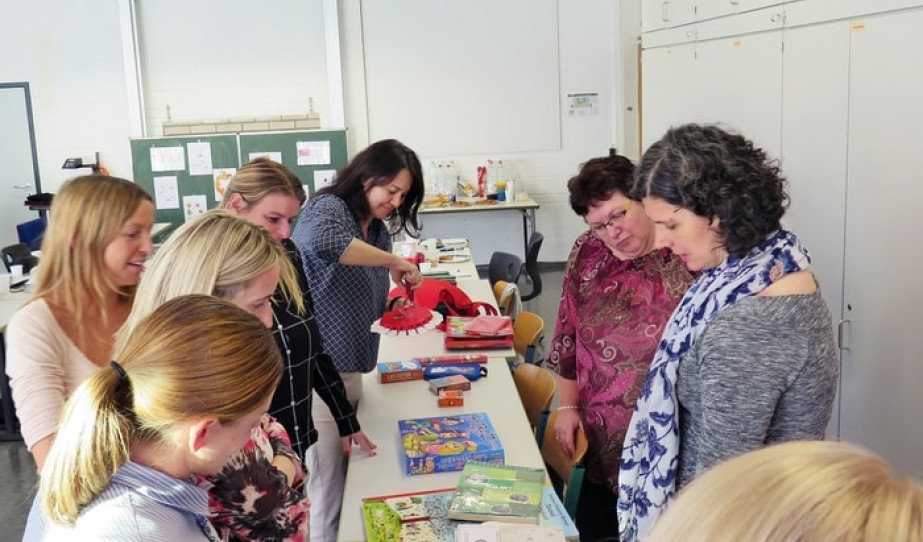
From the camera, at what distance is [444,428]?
2.50 metres

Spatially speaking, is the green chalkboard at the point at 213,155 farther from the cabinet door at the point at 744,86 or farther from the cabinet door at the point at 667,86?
the cabinet door at the point at 744,86

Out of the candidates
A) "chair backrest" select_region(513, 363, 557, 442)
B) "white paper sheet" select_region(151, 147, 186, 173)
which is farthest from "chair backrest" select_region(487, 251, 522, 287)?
"white paper sheet" select_region(151, 147, 186, 173)

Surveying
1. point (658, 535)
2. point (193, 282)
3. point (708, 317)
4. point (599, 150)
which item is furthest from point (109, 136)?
point (658, 535)

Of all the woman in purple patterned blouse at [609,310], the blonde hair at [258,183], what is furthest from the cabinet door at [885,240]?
the blonde hair at [258,183]

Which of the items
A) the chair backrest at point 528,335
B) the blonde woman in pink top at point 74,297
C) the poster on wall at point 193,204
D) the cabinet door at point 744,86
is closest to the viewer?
the blonde woman in pink top at point 74,297

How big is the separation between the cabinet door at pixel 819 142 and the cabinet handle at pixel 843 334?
73 mm

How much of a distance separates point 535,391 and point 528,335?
882mm

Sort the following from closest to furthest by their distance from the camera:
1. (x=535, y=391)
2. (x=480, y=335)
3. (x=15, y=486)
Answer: (x=535, y=391) < (x=480, y=335) < (x=15, y=486)

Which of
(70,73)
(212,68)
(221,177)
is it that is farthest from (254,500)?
(70,73)

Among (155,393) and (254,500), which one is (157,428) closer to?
(155,393)

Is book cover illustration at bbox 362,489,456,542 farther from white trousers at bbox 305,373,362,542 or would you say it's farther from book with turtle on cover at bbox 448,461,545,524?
white trousers at bbox 305,373,362,542

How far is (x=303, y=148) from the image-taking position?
8.57m

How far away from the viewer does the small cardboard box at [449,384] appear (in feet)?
9.61

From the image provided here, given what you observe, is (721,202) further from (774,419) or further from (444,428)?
(444,428)
